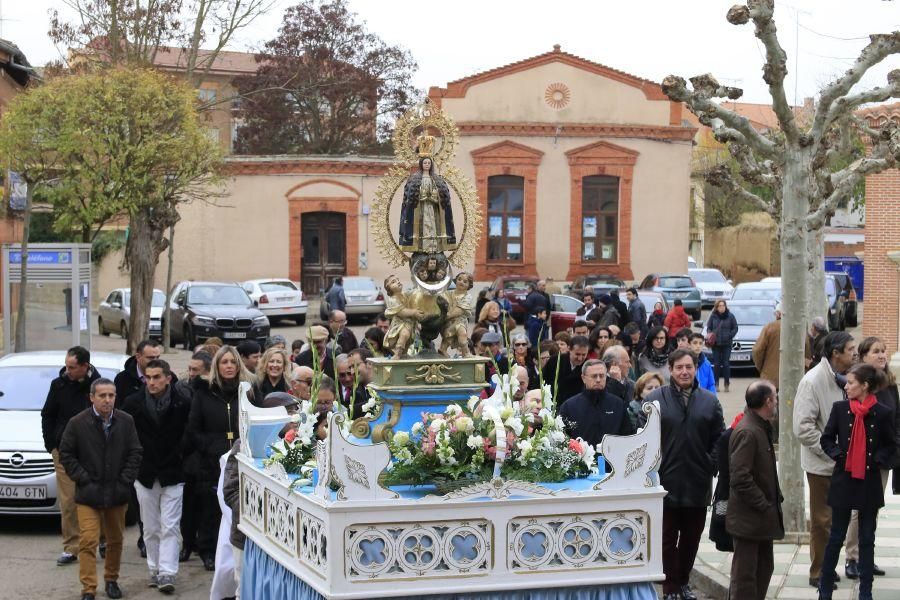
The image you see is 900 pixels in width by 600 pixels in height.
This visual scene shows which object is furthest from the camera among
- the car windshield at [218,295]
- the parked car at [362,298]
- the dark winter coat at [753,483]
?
the parked car at [362,298]

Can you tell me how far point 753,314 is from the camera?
25906 millimetres

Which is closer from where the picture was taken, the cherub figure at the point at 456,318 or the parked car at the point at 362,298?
the cherub figure at the point at 456,318

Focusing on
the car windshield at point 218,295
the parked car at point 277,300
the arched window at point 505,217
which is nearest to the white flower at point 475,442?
the car windshield at point 218,295

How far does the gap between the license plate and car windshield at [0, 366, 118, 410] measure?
146cm

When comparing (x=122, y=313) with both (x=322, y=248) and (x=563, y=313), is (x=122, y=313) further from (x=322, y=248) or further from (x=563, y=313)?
(x=322, y=248)

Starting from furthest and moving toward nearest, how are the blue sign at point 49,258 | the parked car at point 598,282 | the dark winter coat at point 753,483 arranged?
1. the parked car at point 598,282
2. the blue sign at point 49,258
3. the dark winter coat at point 753,483

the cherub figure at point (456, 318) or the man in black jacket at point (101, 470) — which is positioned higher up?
the cherub figure at point (456, 318)

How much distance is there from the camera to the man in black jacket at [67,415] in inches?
435

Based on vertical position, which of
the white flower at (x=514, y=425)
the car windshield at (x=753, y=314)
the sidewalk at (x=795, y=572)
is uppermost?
the white flower at (x=514, y=425)

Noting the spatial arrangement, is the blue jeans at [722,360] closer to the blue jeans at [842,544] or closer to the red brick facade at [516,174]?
the blue jeans at [842,544]

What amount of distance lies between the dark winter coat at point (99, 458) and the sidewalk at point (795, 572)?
15.0 ft

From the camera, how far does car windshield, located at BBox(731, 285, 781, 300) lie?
29953 mm

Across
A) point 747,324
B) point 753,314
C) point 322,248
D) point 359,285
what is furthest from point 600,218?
point 747,324

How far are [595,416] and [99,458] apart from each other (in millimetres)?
3886
